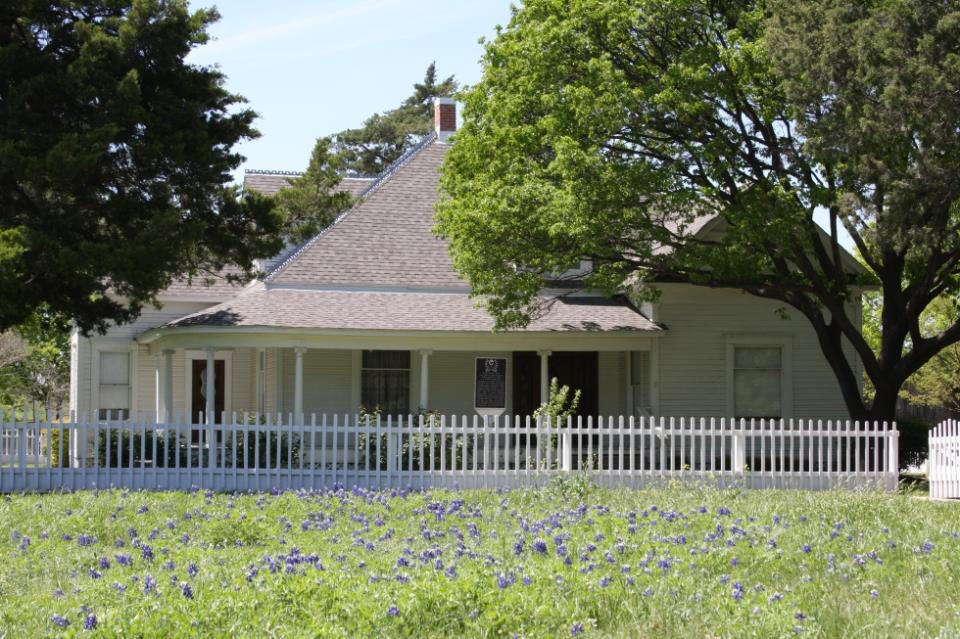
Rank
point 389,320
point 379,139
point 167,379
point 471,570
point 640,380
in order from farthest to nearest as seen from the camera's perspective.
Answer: point 379,139 → point 640,380 → point 167,379 → point 389,320 → point 471,570

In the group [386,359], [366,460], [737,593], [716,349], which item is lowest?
[366,460]

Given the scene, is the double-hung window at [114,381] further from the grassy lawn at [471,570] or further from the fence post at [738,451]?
the fence post at [738,451]

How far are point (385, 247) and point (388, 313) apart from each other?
8.77 ft

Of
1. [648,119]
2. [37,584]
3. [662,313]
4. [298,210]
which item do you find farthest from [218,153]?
[37,584]

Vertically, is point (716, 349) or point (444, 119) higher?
point (444, 119)

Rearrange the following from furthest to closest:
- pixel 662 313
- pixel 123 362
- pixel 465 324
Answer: pixel 123 362 → pixel 662 313 → pixel 465 324

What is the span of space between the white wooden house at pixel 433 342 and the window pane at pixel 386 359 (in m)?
0.03

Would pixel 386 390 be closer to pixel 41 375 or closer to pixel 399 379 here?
pixel 399 379

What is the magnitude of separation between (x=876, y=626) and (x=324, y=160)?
2016 cm

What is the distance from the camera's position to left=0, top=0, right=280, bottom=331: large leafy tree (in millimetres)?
18688

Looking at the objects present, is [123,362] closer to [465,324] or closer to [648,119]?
[465,324]

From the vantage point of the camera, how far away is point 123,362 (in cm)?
2716

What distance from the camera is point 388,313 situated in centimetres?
2262

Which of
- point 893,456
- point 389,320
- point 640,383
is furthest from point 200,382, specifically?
point 893,456
